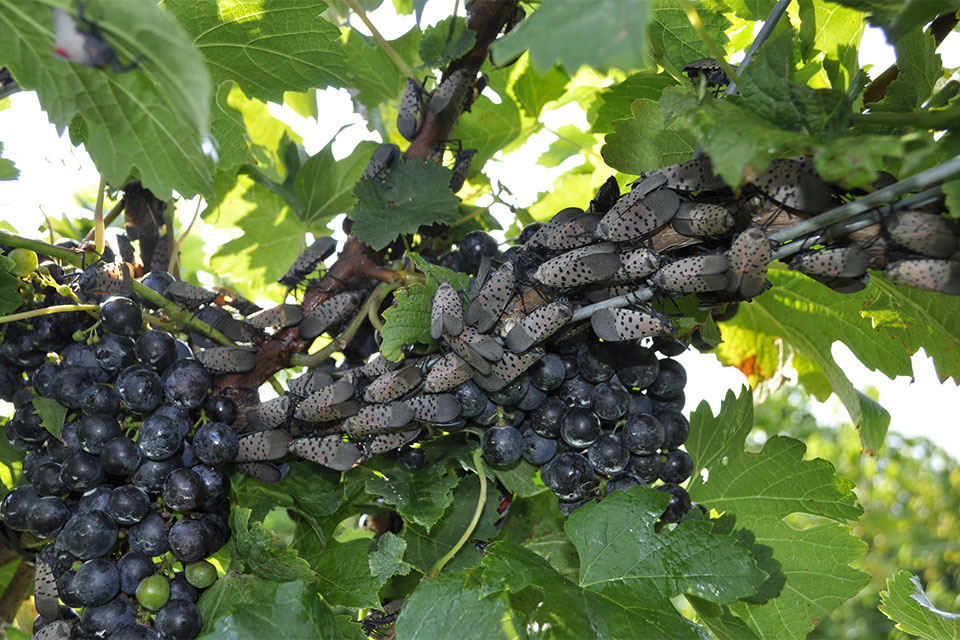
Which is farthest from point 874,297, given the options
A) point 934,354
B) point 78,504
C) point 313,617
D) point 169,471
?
point 78,504

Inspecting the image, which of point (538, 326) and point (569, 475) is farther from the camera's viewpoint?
point (569, 475)

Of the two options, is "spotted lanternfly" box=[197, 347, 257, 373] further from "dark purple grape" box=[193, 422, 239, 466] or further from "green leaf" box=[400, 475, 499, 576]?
"green leaf" box=[400, 475, 499, 576]

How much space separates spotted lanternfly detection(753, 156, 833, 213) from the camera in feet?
2.48

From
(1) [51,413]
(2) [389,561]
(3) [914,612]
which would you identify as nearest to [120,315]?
(1) [51,413]

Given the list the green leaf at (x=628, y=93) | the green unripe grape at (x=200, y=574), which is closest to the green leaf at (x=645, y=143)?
the green leaf at (x=628, y=93)

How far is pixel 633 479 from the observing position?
110 centimetres

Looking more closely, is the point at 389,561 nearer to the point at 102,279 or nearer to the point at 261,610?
the point at 261,610

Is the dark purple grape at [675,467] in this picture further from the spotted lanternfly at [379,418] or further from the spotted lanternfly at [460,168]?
the spotted lanternfly at [460,168]

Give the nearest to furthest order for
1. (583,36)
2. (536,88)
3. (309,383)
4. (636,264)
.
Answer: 1. (583,36)
2. (636,264)
3. (309,383)
4. (536,88)

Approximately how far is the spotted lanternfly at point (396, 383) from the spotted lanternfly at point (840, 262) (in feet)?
1.65

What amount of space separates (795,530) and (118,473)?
104cm

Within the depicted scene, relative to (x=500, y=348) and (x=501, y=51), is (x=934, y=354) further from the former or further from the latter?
(x=501, y=51)

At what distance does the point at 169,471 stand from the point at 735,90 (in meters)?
0.88

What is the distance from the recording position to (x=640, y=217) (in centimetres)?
85
